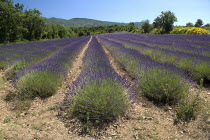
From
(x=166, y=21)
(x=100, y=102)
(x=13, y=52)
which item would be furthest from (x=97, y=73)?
(x=166, y=21)

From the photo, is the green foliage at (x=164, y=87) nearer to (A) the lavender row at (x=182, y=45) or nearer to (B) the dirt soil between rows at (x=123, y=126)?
(B) the dirt soil between rows at (x=123, y=126)

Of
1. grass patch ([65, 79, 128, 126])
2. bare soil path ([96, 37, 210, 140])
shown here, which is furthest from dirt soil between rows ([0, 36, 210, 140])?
grass patch ([65, 79, 128, 126])

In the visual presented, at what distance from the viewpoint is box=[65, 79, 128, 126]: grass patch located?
2414 millimetres

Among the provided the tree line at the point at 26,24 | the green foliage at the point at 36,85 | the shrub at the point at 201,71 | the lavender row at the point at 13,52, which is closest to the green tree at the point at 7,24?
the tree line at the point at 26,24

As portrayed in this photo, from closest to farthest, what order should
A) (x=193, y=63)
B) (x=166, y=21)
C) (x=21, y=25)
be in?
(x=193, y=63)
(x=21, y=25)
(x=166, y=21)

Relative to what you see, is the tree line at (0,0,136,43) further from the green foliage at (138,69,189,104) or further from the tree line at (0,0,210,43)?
the green foliage at (138,69,189,104)

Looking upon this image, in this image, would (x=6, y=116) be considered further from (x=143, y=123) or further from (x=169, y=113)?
(x=169, y=113)

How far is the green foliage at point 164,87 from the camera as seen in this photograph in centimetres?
305

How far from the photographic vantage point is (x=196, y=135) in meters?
2.19

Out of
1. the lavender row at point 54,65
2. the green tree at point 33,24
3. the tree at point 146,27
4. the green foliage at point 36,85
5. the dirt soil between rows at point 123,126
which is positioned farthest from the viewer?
the tree at point 146,27

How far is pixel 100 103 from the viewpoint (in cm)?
241

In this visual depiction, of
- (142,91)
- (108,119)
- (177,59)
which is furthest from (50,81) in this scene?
(177,59)

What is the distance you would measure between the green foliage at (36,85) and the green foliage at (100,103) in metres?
1.23

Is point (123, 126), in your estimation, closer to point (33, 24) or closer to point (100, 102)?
point (100, 102)
